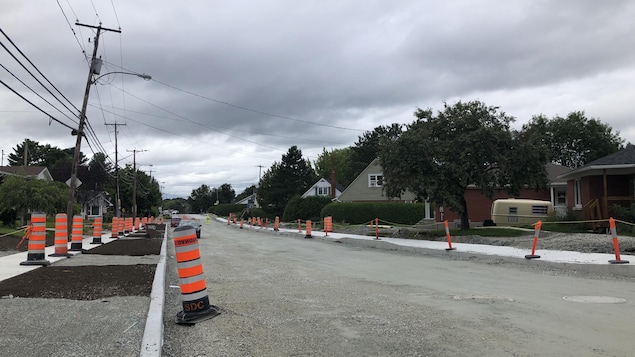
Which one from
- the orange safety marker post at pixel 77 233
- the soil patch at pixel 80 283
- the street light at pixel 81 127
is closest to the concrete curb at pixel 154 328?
the soil patch at pixel 80 283

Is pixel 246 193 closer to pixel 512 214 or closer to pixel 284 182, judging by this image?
pixel 284 182

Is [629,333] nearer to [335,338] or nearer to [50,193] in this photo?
[335,338]

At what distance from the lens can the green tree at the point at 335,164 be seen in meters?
107

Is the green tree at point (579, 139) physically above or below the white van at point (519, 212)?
above

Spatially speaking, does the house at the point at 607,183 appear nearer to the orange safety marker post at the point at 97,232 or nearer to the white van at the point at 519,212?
the white van at the point at 519,212

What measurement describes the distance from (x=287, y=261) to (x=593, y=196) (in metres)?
16.6

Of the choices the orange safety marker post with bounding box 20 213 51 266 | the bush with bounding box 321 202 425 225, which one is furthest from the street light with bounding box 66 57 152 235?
the bush with bounding box 321 202 425 225

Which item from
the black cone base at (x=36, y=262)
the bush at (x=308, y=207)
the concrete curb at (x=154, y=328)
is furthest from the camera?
the bush at (x=308, y=207)

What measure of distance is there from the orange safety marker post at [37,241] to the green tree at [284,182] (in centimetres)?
6051

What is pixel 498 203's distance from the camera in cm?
2905

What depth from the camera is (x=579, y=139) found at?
6444 cm

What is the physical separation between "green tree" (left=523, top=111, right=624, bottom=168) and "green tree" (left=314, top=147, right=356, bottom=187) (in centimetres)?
4743

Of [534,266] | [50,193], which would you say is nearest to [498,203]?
[534,266]

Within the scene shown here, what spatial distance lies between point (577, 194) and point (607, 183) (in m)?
3.47
